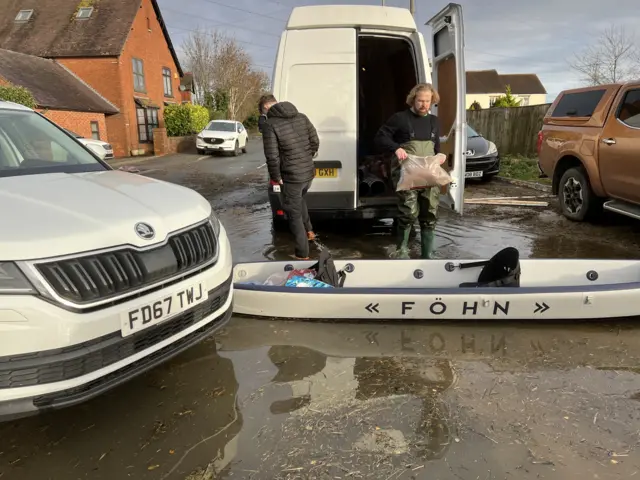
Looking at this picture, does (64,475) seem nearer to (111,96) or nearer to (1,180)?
(1,180)

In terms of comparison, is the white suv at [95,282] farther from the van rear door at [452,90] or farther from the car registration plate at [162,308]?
the van rear door at [452,90]

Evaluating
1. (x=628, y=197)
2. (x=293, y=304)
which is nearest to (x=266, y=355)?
(x=293, y=304)

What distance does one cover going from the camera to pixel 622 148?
20.2ft

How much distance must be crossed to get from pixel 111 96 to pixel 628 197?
78.7 feet

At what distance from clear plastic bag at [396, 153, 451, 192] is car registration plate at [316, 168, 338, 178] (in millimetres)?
1170

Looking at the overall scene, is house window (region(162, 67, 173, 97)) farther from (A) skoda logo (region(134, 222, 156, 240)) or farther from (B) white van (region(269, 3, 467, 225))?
(A) skoda logo (region(134, 222, 156, 240))

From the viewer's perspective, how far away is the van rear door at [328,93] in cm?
563

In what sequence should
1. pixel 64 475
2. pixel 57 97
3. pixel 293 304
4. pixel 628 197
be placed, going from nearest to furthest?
pixel 64 475, pixel 293 304, pixel 628 197, pixel 57 97

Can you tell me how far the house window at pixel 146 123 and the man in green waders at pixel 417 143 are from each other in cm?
2346

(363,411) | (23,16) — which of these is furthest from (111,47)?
(363,411)

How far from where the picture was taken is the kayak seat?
3811mm

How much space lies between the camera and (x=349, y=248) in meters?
6.25

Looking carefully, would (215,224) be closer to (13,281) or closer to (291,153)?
(13,281)

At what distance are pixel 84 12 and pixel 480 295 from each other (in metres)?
29.8
